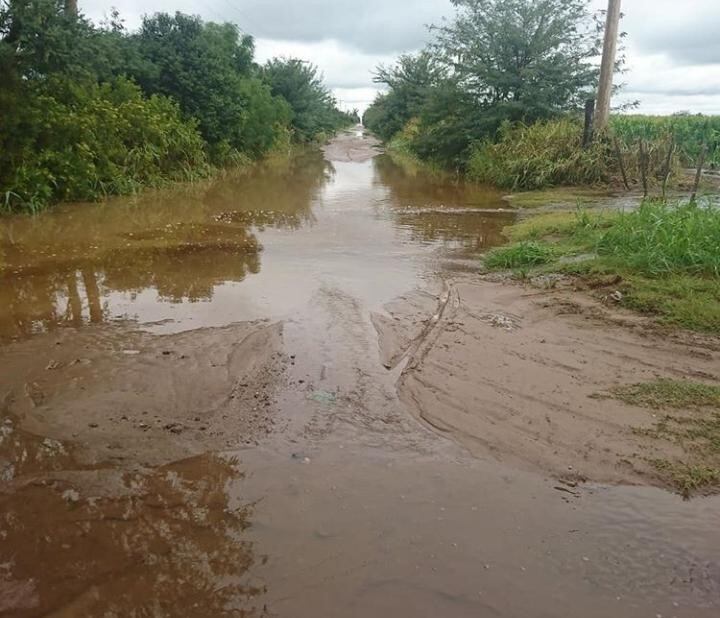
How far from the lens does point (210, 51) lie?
1784 cm

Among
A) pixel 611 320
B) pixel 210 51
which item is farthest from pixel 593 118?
pixel 611 320

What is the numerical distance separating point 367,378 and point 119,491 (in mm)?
1907

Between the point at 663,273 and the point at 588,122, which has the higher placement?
the point at 588,122

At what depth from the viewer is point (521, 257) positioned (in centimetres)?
734

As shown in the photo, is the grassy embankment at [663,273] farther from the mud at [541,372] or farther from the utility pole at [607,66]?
the utility pole at [607,66]

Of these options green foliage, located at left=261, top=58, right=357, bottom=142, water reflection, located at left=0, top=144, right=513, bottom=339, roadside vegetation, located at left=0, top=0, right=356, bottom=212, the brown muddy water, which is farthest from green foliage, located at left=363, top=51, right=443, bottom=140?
the brown muddy water

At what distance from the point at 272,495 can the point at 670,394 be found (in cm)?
270

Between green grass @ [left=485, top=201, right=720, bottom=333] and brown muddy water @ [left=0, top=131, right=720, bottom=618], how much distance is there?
6.57 feet

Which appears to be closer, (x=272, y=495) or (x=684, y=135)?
(x=272, y=495)

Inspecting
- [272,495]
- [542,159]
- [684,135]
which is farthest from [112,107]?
[684,135]

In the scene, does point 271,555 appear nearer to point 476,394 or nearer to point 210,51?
point 476,394

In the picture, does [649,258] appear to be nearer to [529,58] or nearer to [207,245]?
[207,245]

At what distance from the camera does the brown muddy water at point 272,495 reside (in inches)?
93.2

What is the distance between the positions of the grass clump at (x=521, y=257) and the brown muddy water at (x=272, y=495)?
183cm
